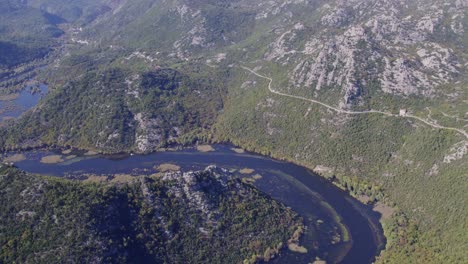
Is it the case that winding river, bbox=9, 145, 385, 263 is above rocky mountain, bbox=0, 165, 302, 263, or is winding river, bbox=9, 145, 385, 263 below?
below

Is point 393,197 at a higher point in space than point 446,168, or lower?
lower

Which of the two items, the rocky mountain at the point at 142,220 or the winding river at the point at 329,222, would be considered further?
the winding river at the point at 329,222

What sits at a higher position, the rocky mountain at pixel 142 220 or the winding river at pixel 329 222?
the rocky mountain at pixel 142 220

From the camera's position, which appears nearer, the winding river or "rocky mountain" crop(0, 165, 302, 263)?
"rocky mountain" crop(0, 165, 302, 263)

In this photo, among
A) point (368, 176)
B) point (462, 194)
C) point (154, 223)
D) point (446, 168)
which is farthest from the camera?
point (368, 176)

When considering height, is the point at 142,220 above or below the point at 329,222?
above

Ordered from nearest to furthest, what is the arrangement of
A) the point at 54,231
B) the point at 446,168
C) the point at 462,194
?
the point at 54,231 → the point at 462,194 → the point at 446,168

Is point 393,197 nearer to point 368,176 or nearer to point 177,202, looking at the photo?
point 368,176

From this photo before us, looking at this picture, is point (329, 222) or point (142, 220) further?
point (329, 222)

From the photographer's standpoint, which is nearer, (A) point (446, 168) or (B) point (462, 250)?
(B) point (462, 250)

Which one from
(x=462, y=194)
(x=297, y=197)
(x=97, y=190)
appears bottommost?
(x=297, y=197)

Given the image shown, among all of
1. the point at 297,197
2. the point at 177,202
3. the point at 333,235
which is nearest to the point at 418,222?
the point at 333,235
